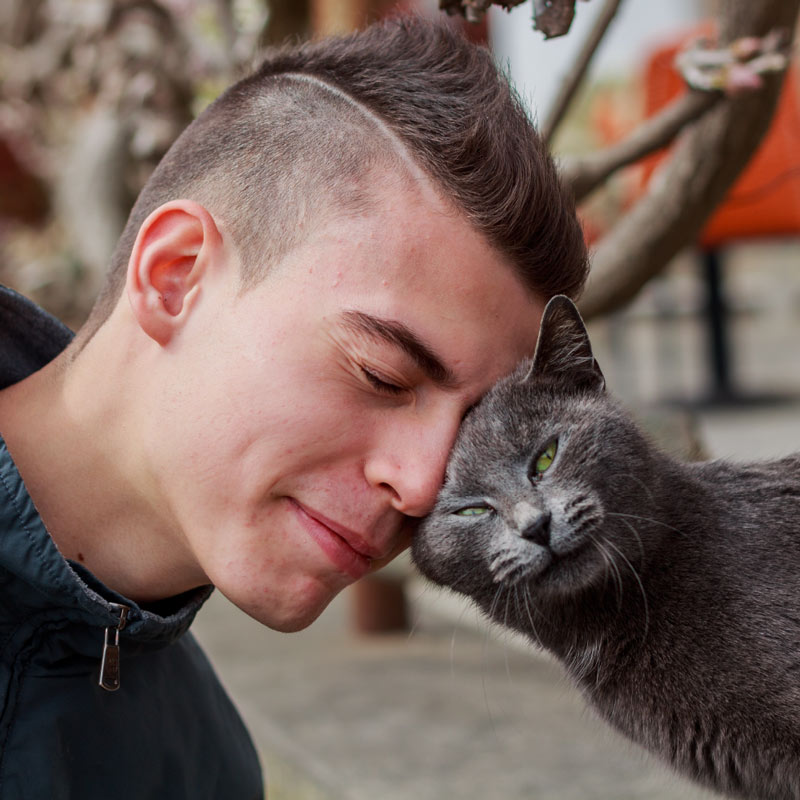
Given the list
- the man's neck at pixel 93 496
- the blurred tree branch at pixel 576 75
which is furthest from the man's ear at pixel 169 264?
the blurred tree branch at pixel 576 75

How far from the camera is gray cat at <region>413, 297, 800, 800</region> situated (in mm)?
1242

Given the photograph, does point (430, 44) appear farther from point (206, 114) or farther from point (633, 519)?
point (633, 519)

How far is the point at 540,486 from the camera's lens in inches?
50.3

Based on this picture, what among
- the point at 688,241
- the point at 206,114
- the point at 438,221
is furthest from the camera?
the point at 688,241

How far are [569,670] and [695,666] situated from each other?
177 millimetres

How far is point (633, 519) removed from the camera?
50.8 inches

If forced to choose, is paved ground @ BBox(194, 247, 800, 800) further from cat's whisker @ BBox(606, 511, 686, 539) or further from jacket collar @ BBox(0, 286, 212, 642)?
jacket collar @ BBox(0, 286, 212, 642)

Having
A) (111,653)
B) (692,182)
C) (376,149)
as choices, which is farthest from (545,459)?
(692,182)

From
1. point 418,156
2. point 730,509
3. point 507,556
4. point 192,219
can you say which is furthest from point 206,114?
point 730,509

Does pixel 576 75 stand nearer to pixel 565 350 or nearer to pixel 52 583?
pixel 565 350

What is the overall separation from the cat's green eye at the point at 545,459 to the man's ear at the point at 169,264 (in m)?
0.47

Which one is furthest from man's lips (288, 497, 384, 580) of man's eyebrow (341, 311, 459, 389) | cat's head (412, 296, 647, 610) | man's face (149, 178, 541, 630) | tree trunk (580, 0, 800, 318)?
tree trunk (580, 0, 800, 318)

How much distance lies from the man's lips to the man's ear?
278 mm

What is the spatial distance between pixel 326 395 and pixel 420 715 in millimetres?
1826
